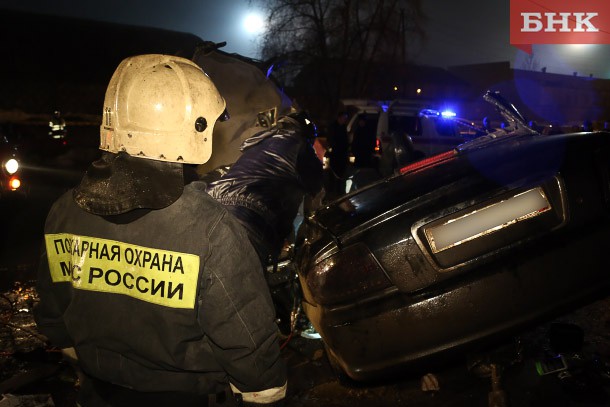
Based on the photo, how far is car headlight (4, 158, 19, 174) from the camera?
290 inches

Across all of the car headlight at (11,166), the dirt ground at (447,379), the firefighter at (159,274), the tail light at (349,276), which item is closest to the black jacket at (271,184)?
the tail light at (349,276)

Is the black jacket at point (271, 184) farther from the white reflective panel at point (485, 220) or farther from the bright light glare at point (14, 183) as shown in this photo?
the bright light glare at point (14, 183)

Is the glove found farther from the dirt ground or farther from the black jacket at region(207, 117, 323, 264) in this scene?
the black jacket at region(207, 117, 323, 264)

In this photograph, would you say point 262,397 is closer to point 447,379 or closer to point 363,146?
point 447,379

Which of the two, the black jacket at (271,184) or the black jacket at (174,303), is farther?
the black jacket at (271,184)

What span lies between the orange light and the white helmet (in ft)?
21.3

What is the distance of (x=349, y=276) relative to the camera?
2471 millimetres

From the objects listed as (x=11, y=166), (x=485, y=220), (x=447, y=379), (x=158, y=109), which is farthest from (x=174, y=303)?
(x=11, y=166)

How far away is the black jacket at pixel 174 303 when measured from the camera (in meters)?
1.73

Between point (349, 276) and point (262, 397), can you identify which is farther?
point (349, 276)

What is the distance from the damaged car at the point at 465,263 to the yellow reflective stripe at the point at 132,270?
0.95 meters

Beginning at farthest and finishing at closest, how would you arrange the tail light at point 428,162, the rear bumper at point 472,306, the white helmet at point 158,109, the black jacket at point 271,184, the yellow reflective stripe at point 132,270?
the tail light at point 428,162, the black jacket at point 271,184, the rear bumper at point 472,306, the white helmet at point 158,109, the yellow reflective stripe at point 132,270

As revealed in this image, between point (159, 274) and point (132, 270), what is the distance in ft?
0.37

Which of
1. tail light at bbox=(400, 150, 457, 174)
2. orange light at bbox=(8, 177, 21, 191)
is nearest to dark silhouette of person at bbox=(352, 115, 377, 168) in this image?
orange light at bbox=(8, 177, 21, 191)
